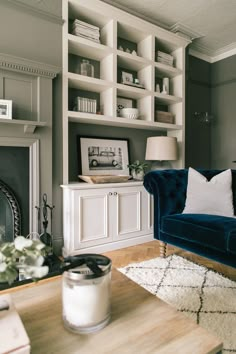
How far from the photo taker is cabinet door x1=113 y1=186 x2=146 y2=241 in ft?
8.42

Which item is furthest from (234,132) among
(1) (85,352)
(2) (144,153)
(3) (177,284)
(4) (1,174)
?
(1) (85,352)

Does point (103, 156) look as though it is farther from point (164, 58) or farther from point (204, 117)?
point (204, 117)

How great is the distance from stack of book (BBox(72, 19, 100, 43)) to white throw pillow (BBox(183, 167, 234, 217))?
1.91 m

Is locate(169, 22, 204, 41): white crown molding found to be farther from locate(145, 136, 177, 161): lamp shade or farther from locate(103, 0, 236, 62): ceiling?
locate(145, 136, 177, 161): lamp shade

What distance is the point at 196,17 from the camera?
2914mm

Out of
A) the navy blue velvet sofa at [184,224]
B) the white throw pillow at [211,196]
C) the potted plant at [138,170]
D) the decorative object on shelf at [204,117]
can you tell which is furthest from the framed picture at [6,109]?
the decorative object on shelf at [204,117]

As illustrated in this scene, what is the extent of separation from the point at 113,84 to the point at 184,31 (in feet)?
4.74

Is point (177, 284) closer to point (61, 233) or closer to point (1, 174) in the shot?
point (61, 233)

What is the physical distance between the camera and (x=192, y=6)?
2.72m

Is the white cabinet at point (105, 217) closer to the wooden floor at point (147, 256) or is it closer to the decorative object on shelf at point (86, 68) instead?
the wooden floor at point (147, 256)

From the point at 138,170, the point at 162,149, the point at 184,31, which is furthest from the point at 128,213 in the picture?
the point at 184,31

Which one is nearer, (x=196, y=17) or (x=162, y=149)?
(x=162, y=149)

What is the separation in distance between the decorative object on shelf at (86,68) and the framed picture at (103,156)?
0.73 m

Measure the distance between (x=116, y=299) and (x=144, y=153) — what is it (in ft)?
8.28
